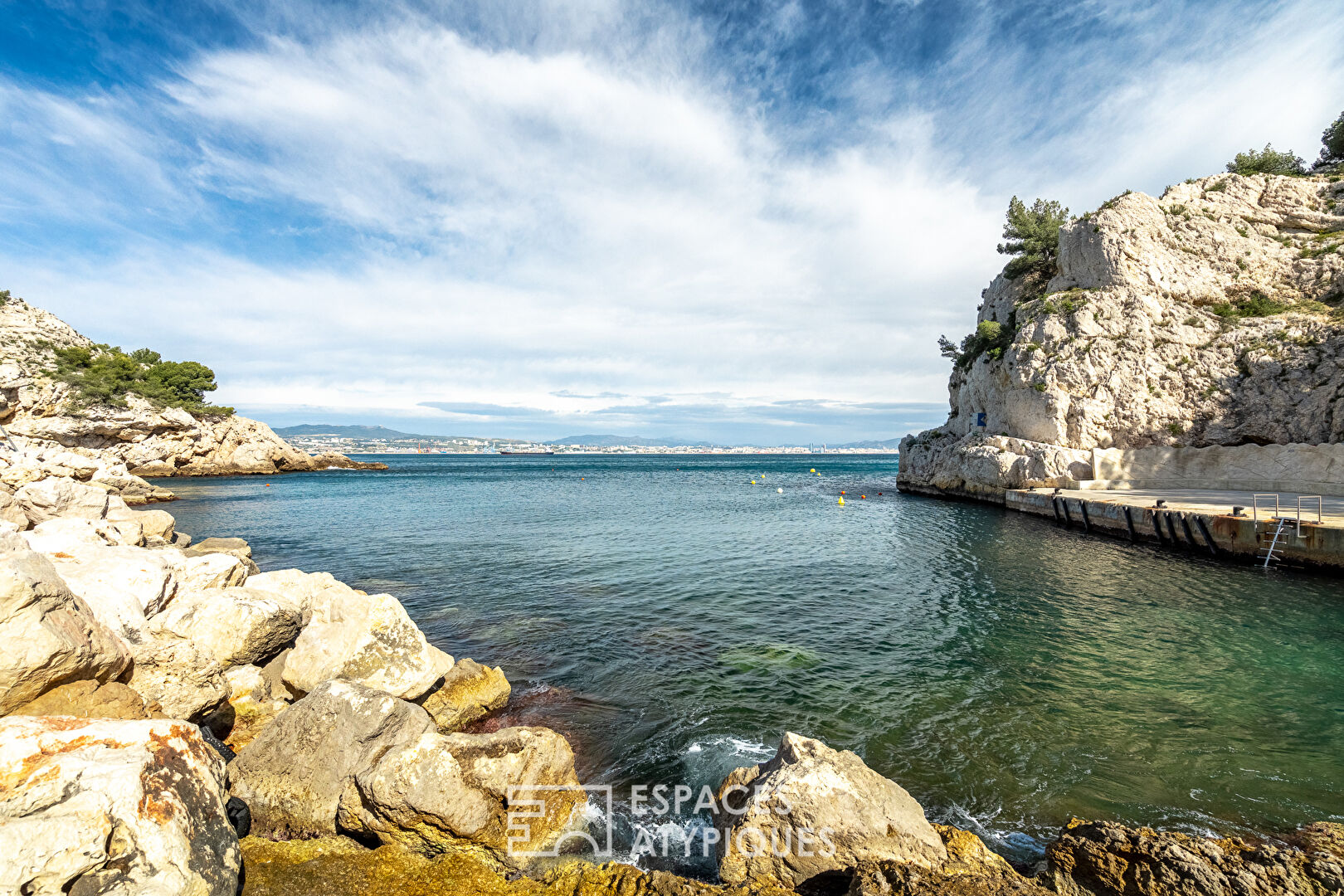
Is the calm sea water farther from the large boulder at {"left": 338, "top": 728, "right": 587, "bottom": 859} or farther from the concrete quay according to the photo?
the large boulder at {"left": 338, "top": 728, "right": 587, "bottom": 859}

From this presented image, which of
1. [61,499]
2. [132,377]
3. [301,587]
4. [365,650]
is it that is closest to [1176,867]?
[365,650]

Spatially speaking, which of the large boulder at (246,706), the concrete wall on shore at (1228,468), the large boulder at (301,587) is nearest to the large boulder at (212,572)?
the large boulder at (301,587)

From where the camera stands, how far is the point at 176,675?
7422mm

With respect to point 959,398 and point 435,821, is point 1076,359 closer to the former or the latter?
point 959,398

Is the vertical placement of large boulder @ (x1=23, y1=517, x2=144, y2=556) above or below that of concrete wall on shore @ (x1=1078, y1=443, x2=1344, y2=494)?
below

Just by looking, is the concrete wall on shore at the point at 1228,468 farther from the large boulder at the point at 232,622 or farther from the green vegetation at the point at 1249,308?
the large boulder at the point at 232,622

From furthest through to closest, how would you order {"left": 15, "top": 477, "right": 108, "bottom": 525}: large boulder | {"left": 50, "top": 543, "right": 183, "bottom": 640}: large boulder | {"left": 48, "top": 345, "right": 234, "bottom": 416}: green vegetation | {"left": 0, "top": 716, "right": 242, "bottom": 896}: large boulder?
{"left": 48, "top": 345, "right": 234, "bottom": 416}: green vegetation < {"left": 15, "top": 477, "right": 108, "bottom": 525}: large boulder < {"left": 50, "top": 543, "right": 183, "bottom": 640}: large boulder < {"left": 0, "top": 716, "right": 242, "bottom": 896}: large boulder

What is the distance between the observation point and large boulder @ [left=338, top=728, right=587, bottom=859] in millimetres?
5746

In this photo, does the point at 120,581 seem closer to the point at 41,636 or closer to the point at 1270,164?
the point at 41,636

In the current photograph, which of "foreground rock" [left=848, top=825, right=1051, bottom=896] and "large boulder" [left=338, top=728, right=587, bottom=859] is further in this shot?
"large boulder" [left=338, top=728, right=587, bottom=859]

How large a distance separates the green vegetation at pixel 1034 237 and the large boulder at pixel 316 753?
56.1 meters

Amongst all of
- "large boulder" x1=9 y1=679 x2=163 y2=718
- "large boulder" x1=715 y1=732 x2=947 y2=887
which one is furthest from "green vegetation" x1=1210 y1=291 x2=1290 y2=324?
"large boulder" x1=9 y1=679 x2=163 y2=718

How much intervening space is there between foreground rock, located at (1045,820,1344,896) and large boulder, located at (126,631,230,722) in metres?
10.0

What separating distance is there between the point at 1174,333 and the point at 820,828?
152 feet
